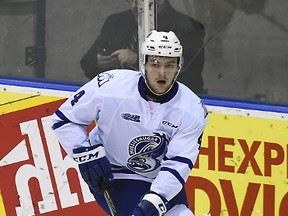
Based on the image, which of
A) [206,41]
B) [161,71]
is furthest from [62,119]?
[206,41]

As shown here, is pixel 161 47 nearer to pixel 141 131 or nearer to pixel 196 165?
pixel 141 131

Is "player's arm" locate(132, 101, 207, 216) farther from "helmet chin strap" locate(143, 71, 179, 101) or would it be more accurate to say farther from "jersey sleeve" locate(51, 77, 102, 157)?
"jersey sleeve" locate(51, 77, 102, 157)

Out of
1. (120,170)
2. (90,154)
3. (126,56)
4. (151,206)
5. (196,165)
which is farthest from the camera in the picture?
(126,56)

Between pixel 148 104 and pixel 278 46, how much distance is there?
1.15 m

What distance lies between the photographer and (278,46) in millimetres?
4539

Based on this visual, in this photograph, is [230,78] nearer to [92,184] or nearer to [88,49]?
[88,49]

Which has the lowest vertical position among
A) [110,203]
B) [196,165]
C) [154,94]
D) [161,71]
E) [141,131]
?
[196,165]

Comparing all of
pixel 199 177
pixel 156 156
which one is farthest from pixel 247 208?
pixel 156 156

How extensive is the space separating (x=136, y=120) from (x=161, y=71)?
255 mm

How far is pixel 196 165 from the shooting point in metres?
4.55

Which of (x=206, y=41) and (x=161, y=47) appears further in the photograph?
(x=206, y=41)

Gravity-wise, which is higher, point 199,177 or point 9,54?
point 9,54

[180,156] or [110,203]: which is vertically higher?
[180,156]

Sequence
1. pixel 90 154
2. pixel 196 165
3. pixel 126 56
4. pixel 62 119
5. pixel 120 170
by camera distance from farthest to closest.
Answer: pixel 126 56
pixel 196 165
pixel 120 170
pixel 62 119
pixel 90 154
